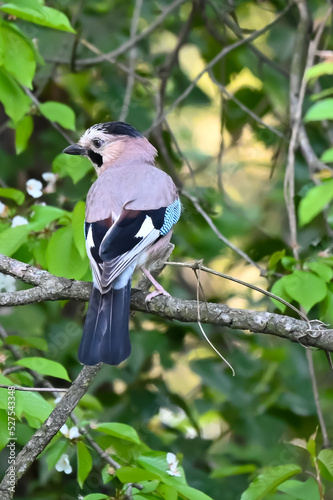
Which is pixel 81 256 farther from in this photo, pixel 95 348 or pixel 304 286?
pixel 304 286

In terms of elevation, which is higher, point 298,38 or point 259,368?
point 298,38

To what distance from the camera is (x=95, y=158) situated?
143 inches

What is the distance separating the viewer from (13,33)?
2.82m

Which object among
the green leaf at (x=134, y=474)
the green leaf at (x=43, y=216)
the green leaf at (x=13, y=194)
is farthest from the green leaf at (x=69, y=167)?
the green leaf at (x=134, y=474)

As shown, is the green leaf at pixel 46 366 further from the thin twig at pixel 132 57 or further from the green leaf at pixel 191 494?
the thin twig at pixel 132 57

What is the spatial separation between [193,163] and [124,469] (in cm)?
452

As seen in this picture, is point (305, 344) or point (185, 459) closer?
point (305, 344)

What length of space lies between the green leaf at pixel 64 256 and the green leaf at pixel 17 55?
0.58m

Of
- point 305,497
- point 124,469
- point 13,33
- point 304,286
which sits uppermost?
point 13,33

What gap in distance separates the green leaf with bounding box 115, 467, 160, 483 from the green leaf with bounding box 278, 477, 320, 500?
479 millimetres

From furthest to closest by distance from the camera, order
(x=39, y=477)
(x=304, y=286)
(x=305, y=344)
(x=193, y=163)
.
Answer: (x=193, y=163), (x=39, y=477), (x=304, y=286), (x=305, y=344)

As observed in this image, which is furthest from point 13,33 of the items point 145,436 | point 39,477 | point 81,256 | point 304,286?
point 39,477

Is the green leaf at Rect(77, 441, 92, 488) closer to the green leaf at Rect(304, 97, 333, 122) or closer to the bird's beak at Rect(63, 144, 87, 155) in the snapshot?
the bird's beak at Rect(63, 144, 87, 155)

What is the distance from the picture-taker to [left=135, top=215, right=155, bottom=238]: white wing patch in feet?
9.46
